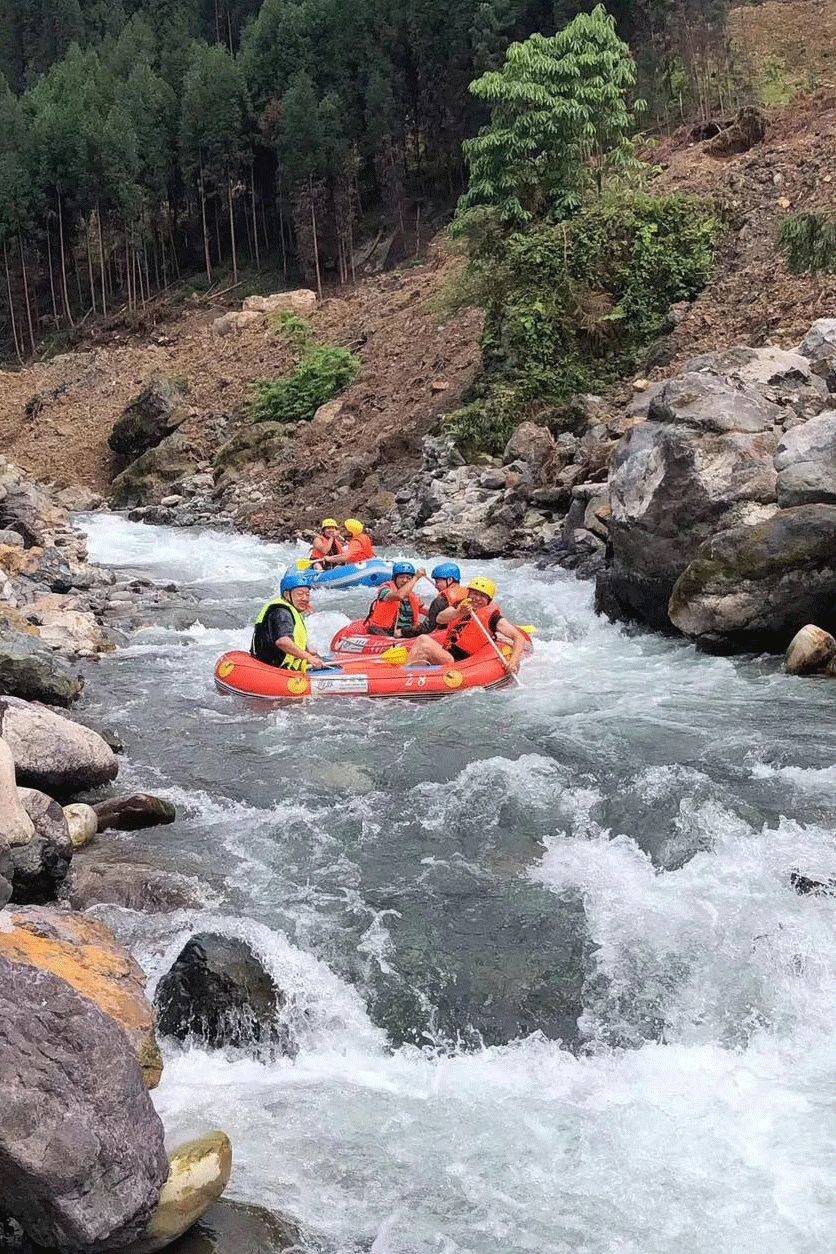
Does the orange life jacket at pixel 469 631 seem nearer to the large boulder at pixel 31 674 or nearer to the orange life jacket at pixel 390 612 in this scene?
the orange life jacket at pixel 390 612

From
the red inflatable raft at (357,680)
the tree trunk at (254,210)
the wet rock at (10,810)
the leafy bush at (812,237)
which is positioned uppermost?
the tree trunk at (254,210)

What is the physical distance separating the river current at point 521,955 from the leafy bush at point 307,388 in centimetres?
1600

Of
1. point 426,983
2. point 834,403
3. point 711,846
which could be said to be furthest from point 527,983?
point 834,403

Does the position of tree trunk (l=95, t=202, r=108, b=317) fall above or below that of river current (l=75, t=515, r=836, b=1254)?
above

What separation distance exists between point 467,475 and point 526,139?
695 centimetres

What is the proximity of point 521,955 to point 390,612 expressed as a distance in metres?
6.55

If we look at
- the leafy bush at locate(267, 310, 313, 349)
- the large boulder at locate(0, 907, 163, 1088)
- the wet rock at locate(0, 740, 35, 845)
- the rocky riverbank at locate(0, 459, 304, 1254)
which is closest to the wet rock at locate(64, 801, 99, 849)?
the rocky riverbank at locate(0, 459, 304, 1254)

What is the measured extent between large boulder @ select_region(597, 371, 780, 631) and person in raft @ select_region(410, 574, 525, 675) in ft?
5.66

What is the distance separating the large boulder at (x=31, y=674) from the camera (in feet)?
31.7

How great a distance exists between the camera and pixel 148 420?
90.8 ft

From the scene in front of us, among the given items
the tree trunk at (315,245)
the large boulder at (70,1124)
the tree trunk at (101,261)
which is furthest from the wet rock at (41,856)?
the tree trunk at (101,261)

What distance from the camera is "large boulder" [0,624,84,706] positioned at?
9648 mm

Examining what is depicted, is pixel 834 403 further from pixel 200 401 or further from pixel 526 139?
pixel 200 401

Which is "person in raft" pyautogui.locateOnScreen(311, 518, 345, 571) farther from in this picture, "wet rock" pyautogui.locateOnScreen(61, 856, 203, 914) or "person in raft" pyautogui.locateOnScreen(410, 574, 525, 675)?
"wet rock" pyautogui.locateOnScreen(61, 856, 203, 914)
